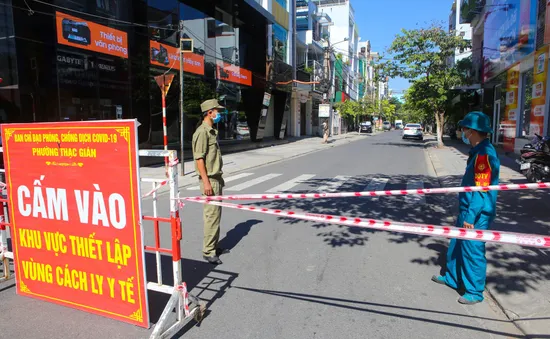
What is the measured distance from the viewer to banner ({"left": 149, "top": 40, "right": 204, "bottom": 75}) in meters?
14.7

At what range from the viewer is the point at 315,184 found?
34.0 ft

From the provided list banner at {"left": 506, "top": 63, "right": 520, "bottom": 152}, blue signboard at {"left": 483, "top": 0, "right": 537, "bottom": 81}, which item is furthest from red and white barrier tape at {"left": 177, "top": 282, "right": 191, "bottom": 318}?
banner at {"left": 506, "top": 63, "right": 520, "bottom": 152}

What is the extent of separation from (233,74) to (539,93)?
13.8 m

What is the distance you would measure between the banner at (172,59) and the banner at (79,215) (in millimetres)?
12089

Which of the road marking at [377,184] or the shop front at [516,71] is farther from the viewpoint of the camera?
the shop front at [516,71]

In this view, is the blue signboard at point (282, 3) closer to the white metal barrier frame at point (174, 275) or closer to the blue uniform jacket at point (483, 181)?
the blue uniform jacket at point (483, 181)

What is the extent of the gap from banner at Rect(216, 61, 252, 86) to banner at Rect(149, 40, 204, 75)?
74.0 inches

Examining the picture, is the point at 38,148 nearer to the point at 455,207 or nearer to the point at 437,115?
the point at 455,207

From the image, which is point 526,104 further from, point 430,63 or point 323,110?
point 323,110

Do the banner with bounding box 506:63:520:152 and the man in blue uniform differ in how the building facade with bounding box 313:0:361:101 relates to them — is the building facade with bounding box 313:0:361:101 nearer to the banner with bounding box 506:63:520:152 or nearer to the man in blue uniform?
the banner with bounding box 506:63:520:152

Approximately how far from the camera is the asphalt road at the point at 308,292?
317 centimetres

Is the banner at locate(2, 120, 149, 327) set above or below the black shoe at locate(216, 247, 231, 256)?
above

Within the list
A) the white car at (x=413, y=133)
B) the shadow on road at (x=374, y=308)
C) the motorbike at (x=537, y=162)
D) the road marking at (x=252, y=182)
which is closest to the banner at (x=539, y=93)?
the motorbike at (x=537, y=162)

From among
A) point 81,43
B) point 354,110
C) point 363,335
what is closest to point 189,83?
point 81,43
